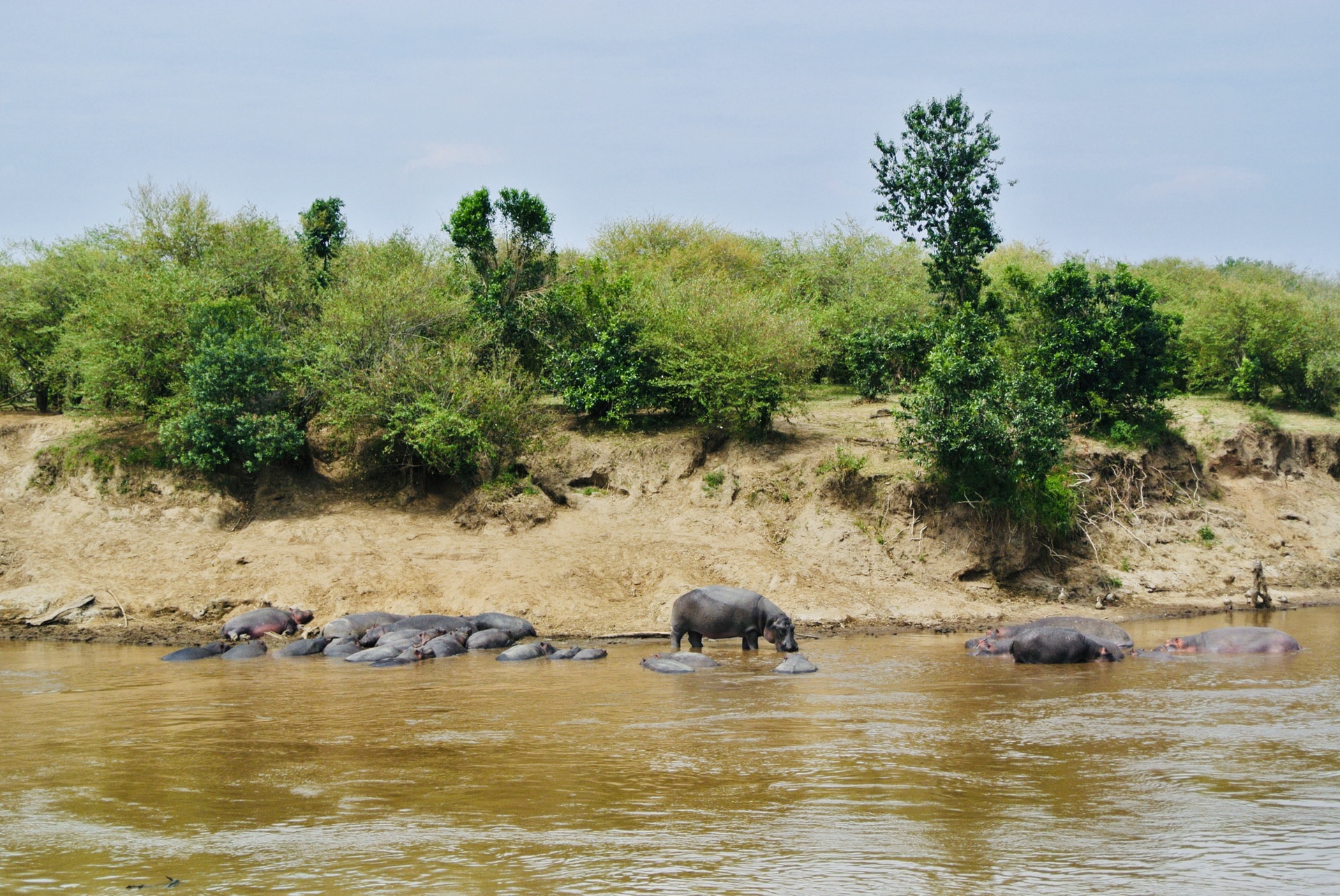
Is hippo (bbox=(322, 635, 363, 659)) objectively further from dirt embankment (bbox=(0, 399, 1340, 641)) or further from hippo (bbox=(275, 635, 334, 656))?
dirt embankment (bbox=(0, 399, 1340, 641))

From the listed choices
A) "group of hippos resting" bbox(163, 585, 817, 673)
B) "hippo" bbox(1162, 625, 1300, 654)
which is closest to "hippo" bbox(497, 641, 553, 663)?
"group of hippos resting" bbox(163, 585, 817, 673)

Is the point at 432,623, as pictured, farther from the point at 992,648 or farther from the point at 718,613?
the point at 992,648

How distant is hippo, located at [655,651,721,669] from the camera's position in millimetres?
17391

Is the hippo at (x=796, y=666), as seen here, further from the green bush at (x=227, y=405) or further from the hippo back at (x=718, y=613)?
the green bush at (x=227, y=405)

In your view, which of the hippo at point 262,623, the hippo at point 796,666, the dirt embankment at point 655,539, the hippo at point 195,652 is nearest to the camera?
the hippo at point 796,666

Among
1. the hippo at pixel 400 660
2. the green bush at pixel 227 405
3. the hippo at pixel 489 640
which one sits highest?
the green bush at pixel 227 405

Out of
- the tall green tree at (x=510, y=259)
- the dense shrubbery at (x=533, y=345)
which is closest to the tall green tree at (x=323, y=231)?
the dense shrubbery at (x=533, y=345)

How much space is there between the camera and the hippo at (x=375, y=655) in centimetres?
1872

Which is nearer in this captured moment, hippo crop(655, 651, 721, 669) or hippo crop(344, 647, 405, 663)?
hippo crop(655, 651, 721, 669)

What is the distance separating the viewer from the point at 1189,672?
1639 centimetres

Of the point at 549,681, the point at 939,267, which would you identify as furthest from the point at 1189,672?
the point at 939,267

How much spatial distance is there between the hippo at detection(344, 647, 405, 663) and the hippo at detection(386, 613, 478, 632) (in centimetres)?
137

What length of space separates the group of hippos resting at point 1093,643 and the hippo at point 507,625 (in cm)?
760

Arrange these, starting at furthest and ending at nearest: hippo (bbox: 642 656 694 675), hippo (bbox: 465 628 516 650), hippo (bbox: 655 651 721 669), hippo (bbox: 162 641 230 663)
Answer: hippo (bbox: 465 628 516 650), hippo (bbox: 162 641 230 663), hippo (bbox: 655 651 721 669), hippo (bbox: 642 656 694 675)
